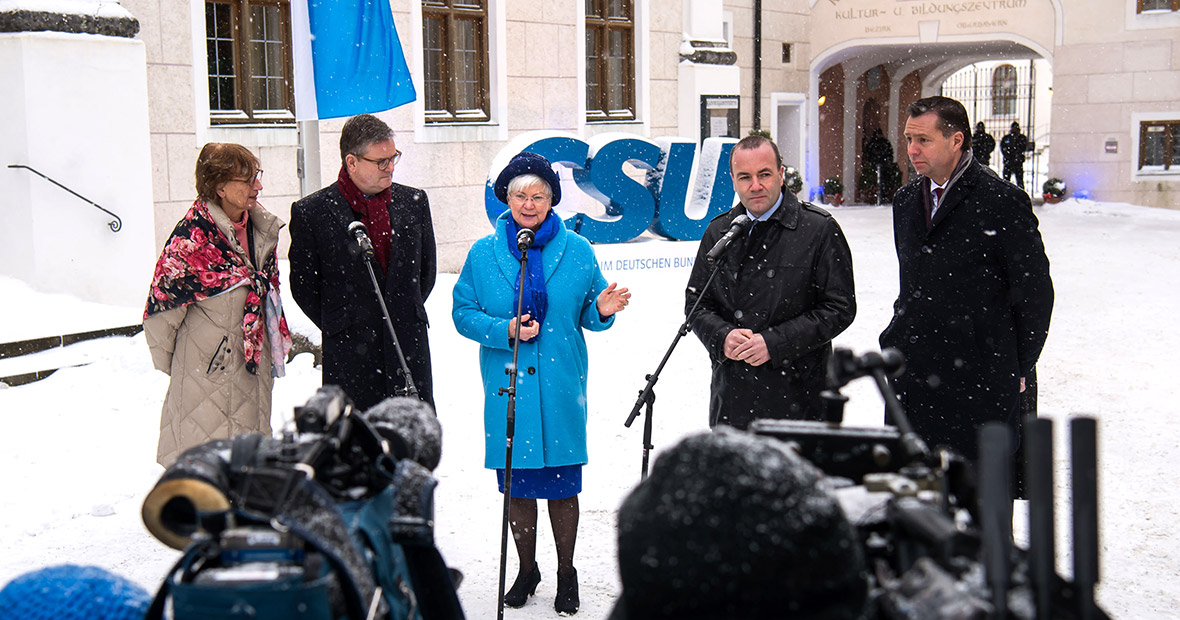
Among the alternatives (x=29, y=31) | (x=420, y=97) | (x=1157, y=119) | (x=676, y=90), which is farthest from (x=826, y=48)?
(x=29, y=31)

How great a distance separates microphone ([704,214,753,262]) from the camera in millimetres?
4074

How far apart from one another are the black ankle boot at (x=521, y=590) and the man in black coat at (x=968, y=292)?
1.61m

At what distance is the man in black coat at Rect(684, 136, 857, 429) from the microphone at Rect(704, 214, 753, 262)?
3.2 inches

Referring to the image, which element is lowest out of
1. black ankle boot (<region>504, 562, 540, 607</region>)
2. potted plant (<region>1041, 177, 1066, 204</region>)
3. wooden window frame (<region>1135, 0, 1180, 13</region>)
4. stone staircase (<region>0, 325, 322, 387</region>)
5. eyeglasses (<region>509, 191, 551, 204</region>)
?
black ankle boot (<region>504, 562, 540, 607</region>)

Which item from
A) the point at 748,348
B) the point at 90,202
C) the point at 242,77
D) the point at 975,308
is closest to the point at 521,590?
the point at 748,348

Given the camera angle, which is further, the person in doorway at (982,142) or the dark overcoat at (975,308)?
the person in doorway at (982,142)

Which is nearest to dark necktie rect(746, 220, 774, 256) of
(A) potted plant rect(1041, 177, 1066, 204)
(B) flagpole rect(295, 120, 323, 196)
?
(B) flagpole rect(295, 120, 323, 196)

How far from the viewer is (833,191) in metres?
27.5

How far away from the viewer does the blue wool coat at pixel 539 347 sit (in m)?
4.39

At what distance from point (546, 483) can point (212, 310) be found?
60.4 inches

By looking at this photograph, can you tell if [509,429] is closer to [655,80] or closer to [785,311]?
[785,311]

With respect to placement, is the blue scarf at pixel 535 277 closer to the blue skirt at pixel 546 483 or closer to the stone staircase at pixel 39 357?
the blue skirt at pixel 546 483

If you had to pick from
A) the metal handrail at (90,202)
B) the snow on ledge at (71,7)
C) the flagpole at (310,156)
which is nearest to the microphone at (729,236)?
the flagpole at (310,156)

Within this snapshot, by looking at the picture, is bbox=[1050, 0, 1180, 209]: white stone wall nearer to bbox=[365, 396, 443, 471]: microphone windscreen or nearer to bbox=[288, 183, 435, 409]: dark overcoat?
bbox=[288, 183, 435, 409]: dark overcoat
